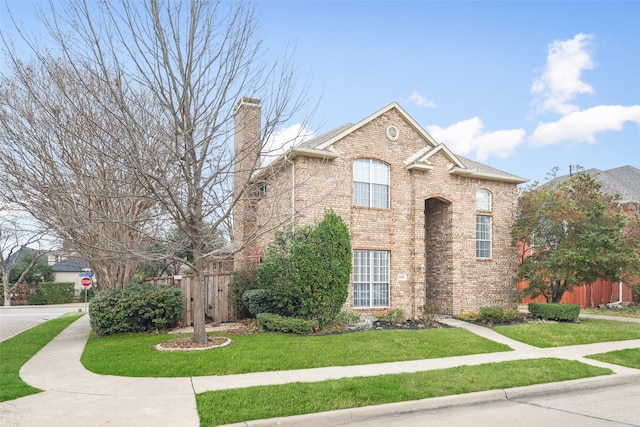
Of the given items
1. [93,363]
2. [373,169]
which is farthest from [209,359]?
[373,169]

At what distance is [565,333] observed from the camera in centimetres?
1312

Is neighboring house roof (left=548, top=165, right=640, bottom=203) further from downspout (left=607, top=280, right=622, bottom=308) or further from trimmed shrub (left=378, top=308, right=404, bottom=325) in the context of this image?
trimmed shrub (left=378, top=308, right=404, bottom=325)

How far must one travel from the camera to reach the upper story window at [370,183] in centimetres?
1573

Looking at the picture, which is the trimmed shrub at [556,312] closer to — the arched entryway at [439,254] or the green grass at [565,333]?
the green grass at [565,333]

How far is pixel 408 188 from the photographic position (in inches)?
649

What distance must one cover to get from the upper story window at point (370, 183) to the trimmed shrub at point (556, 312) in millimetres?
6402

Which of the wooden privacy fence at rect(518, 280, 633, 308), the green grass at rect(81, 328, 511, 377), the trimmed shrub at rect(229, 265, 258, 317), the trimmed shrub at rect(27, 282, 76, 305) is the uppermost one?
the trimmed shrub at rect(229, 265, 258, 317)

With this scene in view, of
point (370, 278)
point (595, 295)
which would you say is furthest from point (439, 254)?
point (595, 295)

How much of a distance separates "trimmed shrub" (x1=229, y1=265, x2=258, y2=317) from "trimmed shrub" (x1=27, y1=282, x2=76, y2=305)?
26414 millimetres

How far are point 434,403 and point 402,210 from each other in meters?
9.91

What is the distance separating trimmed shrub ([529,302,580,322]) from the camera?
15492mm

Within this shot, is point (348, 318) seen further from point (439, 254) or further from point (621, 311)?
point (621, 311)

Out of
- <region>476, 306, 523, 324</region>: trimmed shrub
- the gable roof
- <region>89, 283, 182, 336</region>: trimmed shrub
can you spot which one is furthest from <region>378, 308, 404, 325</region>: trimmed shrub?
<region>89, 283, 182, 336</region>: trimmed shrub

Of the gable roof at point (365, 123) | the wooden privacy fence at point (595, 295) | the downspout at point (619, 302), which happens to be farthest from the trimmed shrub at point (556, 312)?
the downspout at point (619, 302)
